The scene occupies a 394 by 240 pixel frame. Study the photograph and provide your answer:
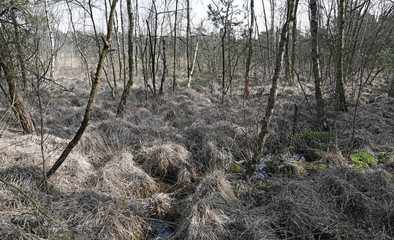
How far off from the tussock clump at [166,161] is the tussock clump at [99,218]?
1198mm

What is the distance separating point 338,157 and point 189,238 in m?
2.98

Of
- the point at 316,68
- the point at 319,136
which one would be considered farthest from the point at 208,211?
the point at 316,68

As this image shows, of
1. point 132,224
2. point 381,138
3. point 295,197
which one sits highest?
point 381,138

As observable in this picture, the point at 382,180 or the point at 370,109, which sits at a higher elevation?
the point at 370,109

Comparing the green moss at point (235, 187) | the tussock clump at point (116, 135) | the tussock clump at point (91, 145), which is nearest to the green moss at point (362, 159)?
the green moss at point (235, 187)

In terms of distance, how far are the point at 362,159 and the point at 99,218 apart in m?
4.35

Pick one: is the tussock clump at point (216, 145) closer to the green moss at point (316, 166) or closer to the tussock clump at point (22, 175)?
A: the green moss at point (316, 166)

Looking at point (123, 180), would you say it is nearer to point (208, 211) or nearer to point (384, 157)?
point (208, 211)

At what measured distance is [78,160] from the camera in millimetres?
3881

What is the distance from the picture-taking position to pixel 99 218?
2.73m

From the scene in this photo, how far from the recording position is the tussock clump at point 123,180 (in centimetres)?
344

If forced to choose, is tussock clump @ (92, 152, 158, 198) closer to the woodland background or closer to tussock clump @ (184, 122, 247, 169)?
the woodland background

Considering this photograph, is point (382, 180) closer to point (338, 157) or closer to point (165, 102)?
point (338, 157)

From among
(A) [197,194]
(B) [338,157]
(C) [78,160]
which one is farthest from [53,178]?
(B) [338,157]
